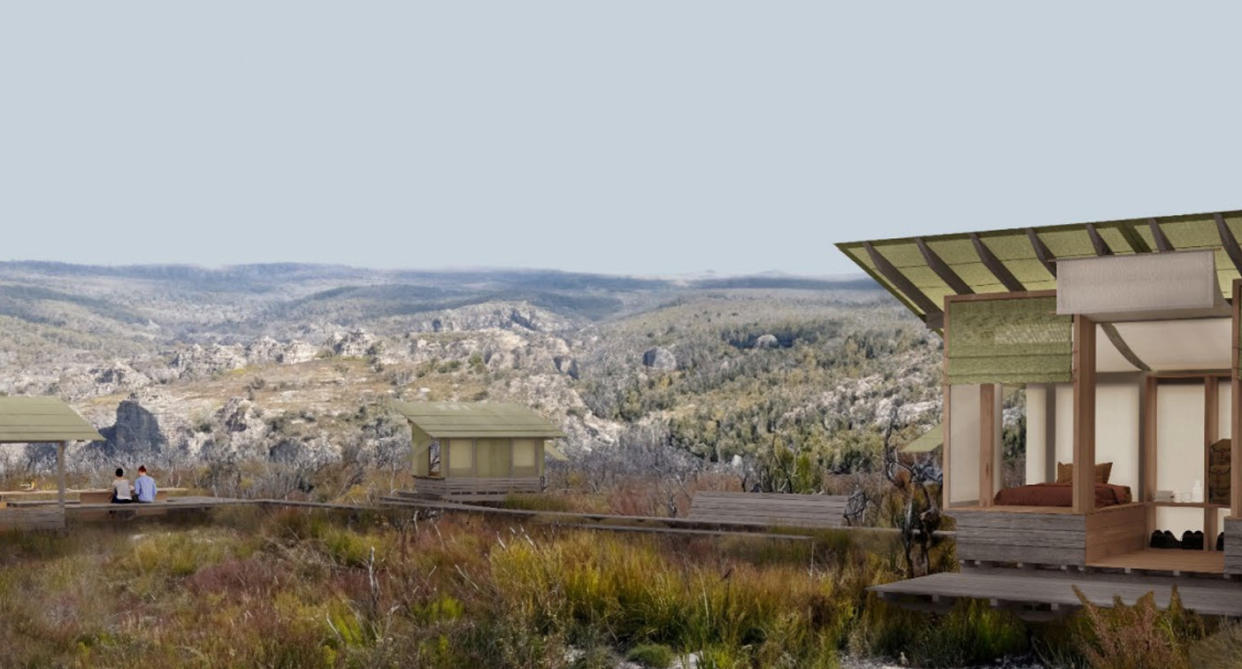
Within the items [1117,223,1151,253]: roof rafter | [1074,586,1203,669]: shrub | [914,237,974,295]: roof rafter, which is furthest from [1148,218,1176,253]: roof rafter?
[1074,586,1203,669]: shrub

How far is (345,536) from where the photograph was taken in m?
17.1

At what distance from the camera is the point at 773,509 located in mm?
16984

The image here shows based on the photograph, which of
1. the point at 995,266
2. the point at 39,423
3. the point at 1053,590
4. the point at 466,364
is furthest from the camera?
the point at 466,364

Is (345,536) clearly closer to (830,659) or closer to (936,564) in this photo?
(936,564)

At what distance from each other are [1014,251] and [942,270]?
637mm

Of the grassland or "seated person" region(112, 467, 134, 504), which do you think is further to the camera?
"seated person" region(112, 467, 134, 504)

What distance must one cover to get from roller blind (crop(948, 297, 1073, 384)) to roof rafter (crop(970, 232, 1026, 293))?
0.31 m

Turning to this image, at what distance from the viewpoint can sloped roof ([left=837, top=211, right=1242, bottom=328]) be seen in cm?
1094

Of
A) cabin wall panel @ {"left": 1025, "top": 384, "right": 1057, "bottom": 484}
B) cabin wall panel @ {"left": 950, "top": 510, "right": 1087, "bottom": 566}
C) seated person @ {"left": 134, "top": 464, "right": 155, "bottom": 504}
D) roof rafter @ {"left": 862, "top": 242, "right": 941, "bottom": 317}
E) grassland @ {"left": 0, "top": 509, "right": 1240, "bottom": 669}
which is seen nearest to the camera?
grassland @ {"left": 0, "top": 509, "right": 1240, "bottom": 669}

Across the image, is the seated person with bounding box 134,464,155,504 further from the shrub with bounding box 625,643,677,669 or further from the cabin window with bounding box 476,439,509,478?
the shrub with bounding box 625,643,677,669

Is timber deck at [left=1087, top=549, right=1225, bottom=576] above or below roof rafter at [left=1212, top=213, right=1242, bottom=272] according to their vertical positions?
below

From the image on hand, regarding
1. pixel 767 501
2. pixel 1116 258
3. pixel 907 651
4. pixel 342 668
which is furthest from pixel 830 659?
pixel 767 501

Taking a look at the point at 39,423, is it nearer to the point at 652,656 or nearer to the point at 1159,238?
the point at 652,656

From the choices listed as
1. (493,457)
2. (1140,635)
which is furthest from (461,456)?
(1140,635)
